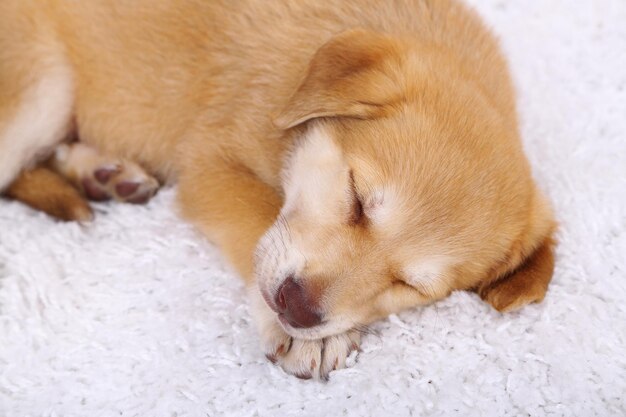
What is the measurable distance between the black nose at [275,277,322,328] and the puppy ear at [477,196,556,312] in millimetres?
630

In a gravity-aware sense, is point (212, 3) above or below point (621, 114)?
above

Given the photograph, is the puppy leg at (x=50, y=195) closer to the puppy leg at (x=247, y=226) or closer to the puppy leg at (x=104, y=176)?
the puppy leg at (x=104, y=176)

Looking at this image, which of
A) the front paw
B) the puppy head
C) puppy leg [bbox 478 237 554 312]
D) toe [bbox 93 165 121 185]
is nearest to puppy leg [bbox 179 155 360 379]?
the front paw

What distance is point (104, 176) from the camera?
2.70 metres

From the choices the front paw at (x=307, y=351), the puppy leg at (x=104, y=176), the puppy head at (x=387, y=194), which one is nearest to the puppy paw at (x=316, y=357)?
the front paw at (x=307, y=351)

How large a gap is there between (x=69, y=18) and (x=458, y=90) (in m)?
1.52

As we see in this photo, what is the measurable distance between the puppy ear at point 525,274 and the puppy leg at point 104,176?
1.32 meters

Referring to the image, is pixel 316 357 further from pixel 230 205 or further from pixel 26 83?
pixel 26 83

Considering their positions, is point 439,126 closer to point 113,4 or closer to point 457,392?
point 457,392

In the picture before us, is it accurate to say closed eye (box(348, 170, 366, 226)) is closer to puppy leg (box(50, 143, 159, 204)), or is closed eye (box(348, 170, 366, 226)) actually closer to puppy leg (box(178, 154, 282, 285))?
puppy leg (box(178, 154, 282, 285))

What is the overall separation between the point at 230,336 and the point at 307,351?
27 cm

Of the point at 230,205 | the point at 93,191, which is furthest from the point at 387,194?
the point at 93,191

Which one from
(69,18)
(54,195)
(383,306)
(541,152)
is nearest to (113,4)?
(69,18)

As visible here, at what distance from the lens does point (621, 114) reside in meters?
2.89
